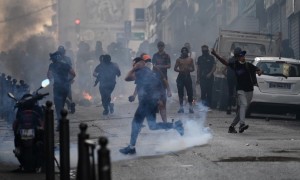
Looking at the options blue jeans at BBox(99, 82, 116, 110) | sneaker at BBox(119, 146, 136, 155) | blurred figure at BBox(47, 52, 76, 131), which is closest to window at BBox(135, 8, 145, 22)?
blue jeans at BBox(99, 82, 116, 110)

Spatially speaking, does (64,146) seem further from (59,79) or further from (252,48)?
(252,48)

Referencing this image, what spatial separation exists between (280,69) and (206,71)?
11.1ft

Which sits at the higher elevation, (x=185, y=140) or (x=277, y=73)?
(x=277, y=73)

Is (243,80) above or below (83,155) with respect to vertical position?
above

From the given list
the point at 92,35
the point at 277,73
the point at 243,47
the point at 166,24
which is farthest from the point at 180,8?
the point at 277,73

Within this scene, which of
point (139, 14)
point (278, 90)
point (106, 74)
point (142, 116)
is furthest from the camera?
point (139, 14)

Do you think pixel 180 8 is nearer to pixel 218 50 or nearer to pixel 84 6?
pixel 84 6

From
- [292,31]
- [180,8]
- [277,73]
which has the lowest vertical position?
[277,73]

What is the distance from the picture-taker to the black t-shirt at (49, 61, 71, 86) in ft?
55.2

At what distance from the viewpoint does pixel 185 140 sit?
1254 cm

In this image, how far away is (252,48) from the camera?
2156 centimetres

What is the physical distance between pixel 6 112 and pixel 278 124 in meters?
7.29

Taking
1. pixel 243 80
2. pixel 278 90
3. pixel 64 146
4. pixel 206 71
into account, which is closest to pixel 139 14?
pixel 206 71

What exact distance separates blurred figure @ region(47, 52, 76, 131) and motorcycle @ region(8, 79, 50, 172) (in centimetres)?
680
